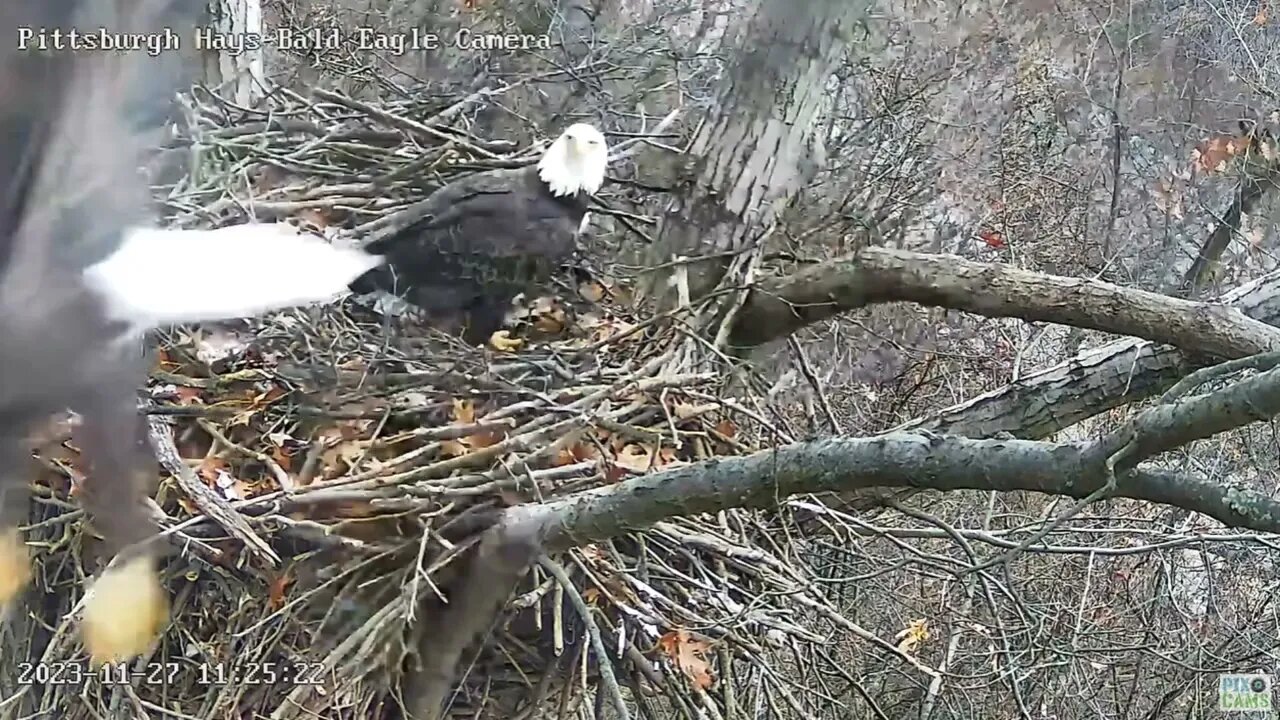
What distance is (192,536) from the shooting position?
730 mm

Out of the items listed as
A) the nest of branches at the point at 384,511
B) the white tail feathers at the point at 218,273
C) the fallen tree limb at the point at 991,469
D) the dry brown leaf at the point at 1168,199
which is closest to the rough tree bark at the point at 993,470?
the fallen tree limb at the point at 991,469

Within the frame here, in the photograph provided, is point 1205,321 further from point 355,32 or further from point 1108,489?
point 355,32

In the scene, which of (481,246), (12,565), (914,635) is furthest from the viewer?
(914,635)

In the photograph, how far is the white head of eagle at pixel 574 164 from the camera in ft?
3.38

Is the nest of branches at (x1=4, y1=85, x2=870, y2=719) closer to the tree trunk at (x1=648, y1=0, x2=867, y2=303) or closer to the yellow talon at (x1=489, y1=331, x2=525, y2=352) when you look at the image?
the yellow talon at (x1=489, y1=331, x2=525, y2=352)

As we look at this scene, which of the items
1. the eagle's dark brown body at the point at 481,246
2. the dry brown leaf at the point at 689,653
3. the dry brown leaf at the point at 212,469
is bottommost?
the dry brown leaf at the point at 689,653

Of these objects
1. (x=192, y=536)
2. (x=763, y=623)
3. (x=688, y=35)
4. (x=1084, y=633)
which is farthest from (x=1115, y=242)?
(x=192, y=536)

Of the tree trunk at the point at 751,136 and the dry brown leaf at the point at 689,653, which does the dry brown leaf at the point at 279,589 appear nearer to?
the dry brown leaf at the point at 689,653

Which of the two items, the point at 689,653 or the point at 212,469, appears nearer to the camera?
the point at 212,469

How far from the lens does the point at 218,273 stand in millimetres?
682

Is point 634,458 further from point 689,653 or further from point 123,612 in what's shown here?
point 123,612

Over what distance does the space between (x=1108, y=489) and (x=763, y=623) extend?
431mm

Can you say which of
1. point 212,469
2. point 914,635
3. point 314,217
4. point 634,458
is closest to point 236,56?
point 314,217

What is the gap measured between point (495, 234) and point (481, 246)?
0.9 inches
